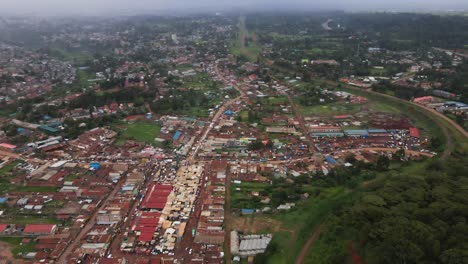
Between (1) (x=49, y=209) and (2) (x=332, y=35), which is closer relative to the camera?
(1) (x=49, y=209)

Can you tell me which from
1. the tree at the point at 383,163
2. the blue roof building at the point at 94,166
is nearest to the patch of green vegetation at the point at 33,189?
the blue roof building at the point at 94,166

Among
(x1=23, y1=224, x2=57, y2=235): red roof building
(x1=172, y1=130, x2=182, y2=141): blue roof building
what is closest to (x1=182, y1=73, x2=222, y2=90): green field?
(x1=172, y1=130, x2=182, y2=141): blue roof building

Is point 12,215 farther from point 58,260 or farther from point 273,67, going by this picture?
point 273,67

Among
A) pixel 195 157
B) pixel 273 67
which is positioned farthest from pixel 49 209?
pixel 273 67

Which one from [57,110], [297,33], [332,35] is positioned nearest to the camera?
[57,110]

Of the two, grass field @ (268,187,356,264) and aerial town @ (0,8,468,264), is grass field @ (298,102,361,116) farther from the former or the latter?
grass field @ (268,187,356,264)

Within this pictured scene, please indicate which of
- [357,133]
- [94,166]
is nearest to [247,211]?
[94,166]
